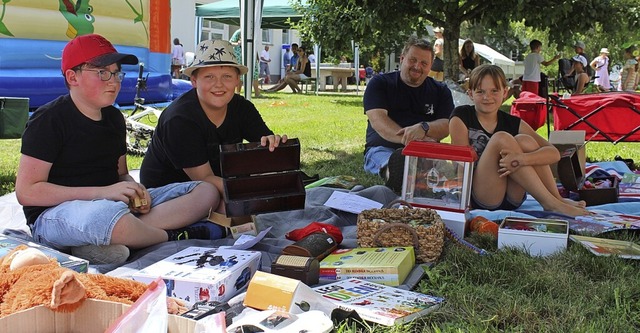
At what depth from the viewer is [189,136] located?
10.1 feet

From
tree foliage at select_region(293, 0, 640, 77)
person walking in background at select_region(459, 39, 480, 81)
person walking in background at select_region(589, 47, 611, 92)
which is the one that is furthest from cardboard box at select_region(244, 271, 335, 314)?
person walking in background at select_region(589, 47, 611, 92)

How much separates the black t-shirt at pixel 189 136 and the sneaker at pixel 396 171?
882mm

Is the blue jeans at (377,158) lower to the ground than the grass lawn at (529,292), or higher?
higher

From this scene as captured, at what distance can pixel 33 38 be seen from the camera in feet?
22.4

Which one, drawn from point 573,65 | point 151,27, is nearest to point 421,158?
point 151,27

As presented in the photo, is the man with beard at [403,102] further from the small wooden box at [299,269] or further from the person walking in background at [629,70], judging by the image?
the person walking in background at [629,70]

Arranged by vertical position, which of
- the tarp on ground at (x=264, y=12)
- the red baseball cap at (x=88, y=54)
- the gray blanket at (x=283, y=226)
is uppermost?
the tarp on ground at (x=264, y=12)

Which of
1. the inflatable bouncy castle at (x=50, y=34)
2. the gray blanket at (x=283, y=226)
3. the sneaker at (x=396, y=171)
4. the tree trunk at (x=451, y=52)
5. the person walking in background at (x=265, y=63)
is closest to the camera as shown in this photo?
the gray blanket at (x=283, y=226)

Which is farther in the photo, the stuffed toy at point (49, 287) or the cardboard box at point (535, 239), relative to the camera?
the cardboard box at point (535, 239)

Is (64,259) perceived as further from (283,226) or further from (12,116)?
(12,116)

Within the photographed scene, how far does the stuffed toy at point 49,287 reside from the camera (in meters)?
1.41

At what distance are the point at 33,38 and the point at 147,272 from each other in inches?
219

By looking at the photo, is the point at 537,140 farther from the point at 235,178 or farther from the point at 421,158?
the point at 235,178

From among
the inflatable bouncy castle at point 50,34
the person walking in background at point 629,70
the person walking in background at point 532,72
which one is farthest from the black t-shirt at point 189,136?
the person walking in background at point 629,70
